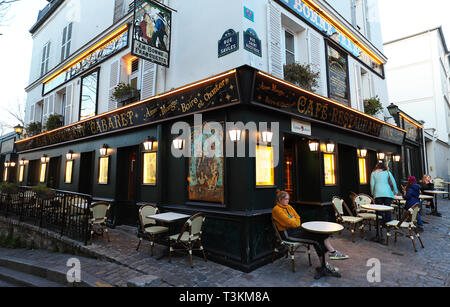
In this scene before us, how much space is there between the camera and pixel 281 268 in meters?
4.37

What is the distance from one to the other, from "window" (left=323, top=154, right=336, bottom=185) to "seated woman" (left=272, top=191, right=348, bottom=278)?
3.01m

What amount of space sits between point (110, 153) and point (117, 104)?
1.73m

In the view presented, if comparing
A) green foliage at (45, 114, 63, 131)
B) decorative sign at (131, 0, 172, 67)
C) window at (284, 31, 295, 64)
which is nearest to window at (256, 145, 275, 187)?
window at (284, 31, 295, 64)

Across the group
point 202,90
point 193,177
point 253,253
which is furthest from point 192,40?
point 253,253

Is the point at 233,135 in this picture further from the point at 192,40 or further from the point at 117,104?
the point at 117,104

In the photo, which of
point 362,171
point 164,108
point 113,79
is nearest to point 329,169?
point 362,171

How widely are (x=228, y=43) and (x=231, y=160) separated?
2.63 meters

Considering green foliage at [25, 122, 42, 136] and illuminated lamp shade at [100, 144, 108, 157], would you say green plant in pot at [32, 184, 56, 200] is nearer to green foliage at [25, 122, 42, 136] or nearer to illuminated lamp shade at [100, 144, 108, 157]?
illuminated lamp shade at [100, 144, 108, 157]

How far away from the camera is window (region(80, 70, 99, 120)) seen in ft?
30.5

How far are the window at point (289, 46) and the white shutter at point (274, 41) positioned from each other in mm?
981

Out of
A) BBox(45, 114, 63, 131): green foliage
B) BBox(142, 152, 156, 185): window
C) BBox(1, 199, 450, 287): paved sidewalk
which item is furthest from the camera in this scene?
BBox(45, 114, 63, 131): green foliage

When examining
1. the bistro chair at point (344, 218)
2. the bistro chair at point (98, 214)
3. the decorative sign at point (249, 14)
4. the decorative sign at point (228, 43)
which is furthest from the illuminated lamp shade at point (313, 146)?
the bistro chair at point (98, 214)

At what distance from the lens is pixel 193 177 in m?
5.57

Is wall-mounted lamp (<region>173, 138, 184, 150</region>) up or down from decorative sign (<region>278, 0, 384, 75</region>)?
down
